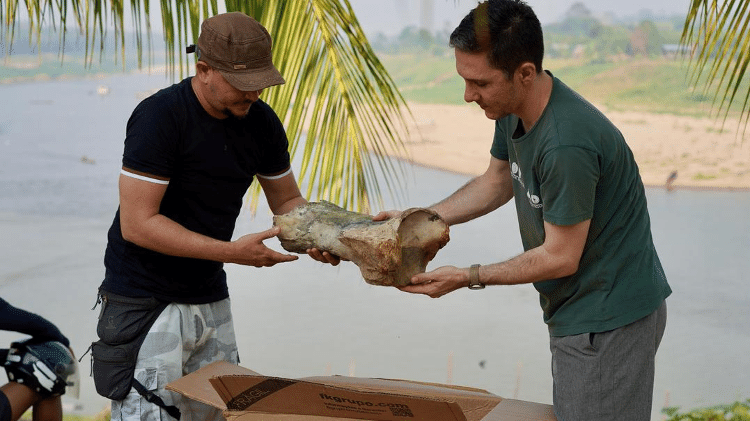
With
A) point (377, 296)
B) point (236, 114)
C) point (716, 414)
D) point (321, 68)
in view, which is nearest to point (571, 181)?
point (236, 114)

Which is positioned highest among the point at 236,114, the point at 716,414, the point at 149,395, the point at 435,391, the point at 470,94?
the point at 470,94

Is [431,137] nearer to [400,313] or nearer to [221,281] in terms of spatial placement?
[400,313]

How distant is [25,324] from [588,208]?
195 cm

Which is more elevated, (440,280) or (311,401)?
(440,280)

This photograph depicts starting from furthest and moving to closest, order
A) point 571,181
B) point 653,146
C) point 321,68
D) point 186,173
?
point 653,146
point 321,68
point 186,173
point 571,181

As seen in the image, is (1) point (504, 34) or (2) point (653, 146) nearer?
(1) point (504, 34)

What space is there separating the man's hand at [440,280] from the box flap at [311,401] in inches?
10.5

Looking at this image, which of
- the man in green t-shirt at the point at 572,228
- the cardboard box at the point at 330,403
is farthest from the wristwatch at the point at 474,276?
the cardboard box at the point at 330,403

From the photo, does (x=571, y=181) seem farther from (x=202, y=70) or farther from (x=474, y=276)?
(x=202, y=70)

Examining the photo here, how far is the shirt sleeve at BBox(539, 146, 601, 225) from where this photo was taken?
1781 millimetres

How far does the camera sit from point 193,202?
217 centimetres

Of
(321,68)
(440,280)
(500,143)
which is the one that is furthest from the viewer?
(321,68)

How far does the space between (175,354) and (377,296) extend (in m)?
3.34

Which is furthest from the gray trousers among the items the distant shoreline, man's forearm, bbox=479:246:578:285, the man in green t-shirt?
the distant shoreline
